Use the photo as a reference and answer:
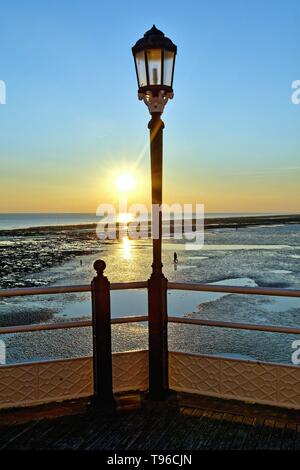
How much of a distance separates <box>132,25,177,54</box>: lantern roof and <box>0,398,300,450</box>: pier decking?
3342 millimetres

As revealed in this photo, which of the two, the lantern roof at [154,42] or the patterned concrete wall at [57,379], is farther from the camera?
the patterned concrete wall at [57,379]

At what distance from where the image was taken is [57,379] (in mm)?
4230

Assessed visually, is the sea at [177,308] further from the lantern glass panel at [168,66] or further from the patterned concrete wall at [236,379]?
the lantern glass panel at [168,66]

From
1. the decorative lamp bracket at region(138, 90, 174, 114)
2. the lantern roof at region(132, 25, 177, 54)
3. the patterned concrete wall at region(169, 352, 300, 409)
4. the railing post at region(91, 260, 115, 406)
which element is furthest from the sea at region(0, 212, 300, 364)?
the lantern roof at region(132, 25, 177, 54)

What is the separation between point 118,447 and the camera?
3492 mm

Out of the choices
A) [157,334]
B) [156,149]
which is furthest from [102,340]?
[156,149]

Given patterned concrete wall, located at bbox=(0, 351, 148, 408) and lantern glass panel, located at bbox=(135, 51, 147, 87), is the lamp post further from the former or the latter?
patterned concrete wall, located at bbox=(0, 351, 148, 408)

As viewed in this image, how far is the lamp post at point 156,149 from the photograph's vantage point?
396 cm

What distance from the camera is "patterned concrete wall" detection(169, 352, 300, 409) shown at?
13.2ft

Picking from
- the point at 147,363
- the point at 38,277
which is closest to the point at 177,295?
the point at 38,277

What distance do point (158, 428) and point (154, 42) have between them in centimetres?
340

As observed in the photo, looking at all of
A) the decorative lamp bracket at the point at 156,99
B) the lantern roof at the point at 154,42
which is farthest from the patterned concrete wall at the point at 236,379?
the lantern roof at the point at 154,42

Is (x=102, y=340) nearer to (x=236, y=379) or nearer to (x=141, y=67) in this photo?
(x=236, y=379)
